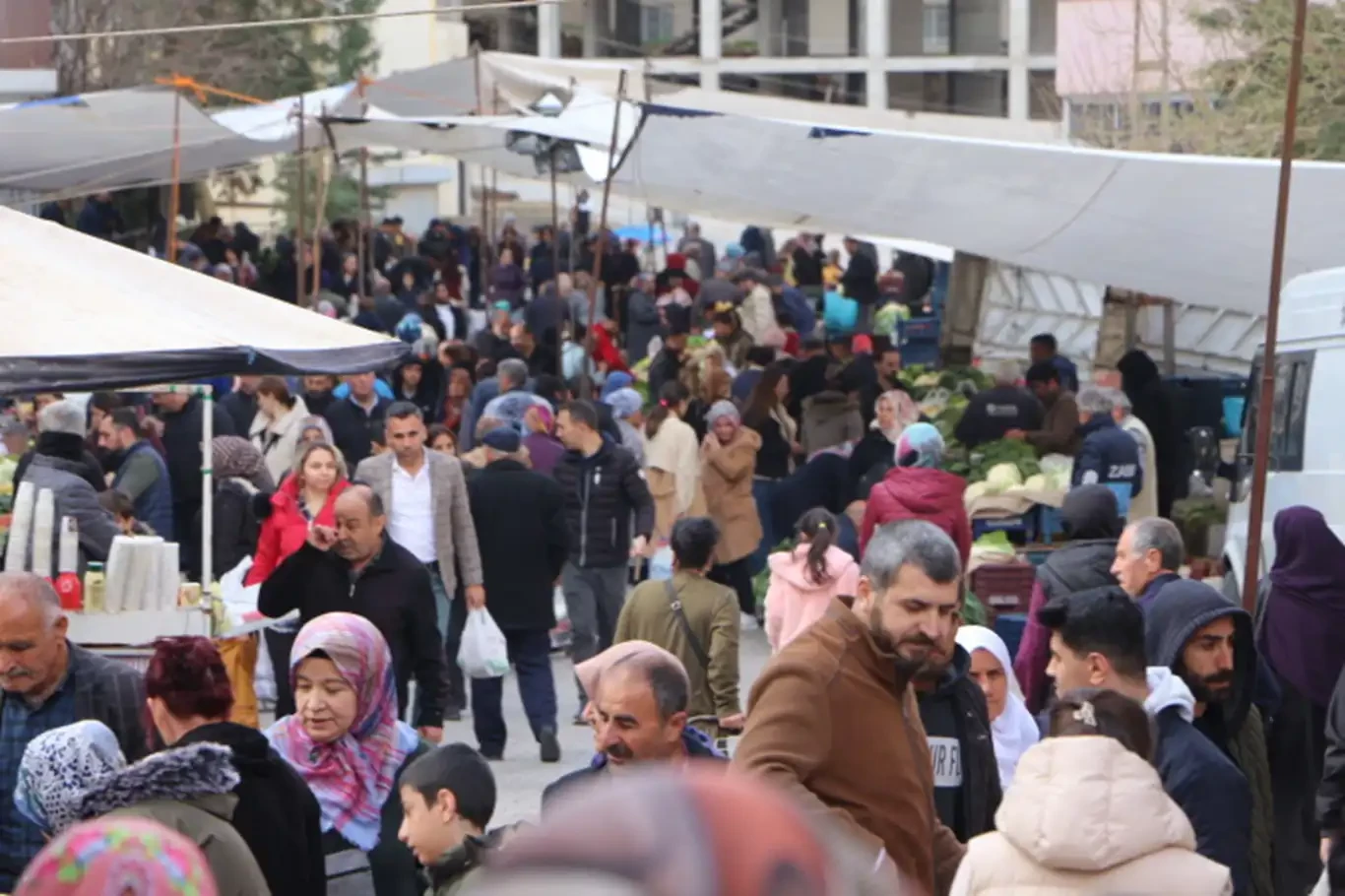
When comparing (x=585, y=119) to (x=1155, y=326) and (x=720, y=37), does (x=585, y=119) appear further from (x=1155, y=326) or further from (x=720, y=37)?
(x=720, y=37)

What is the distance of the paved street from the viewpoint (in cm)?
1048

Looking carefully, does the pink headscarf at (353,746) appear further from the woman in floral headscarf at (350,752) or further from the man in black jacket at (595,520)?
the man in black jacket at (595,520)

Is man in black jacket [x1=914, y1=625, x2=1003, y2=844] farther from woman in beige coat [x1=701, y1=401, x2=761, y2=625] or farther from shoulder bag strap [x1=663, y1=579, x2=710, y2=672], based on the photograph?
woman in beige coat [x1=701, y1=401, x2=761, y2=625]

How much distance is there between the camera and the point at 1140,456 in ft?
47.0

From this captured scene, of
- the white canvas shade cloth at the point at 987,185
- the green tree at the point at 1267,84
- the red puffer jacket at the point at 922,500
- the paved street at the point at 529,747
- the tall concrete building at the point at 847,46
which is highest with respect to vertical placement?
the tall concrete building at the point at 847,46

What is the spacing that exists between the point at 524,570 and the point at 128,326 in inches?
149

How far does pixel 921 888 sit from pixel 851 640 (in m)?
0.50

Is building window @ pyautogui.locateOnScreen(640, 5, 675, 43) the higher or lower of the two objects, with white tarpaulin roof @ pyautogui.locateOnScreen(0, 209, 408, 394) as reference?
higher

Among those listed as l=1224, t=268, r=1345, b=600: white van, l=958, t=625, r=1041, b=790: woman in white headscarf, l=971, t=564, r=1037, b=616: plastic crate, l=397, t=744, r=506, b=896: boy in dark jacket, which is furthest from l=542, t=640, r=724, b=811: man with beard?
l=971, t=564, r=1037, b=616: plastic crate

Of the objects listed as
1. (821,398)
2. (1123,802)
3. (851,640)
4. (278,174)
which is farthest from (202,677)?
(278,174)

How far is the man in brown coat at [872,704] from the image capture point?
4199mm

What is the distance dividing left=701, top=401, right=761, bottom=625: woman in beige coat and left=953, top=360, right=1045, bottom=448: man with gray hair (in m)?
1.53

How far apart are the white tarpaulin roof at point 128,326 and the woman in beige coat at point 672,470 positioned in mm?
6088

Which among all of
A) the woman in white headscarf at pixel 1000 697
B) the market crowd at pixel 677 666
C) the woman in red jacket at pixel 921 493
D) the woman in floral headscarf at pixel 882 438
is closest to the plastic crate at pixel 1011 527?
the market crowd at pixel 677 666
